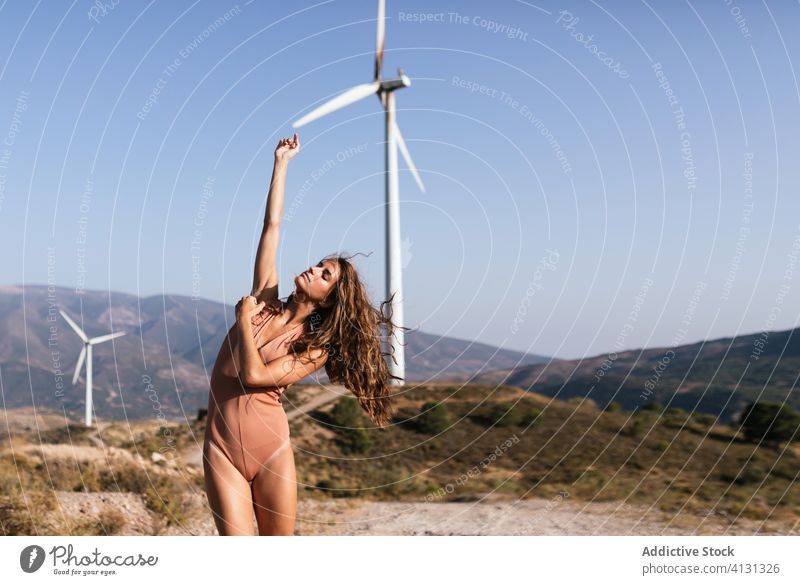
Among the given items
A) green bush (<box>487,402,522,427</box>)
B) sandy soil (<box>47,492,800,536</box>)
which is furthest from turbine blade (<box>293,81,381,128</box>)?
green bush (<box>487,402,522,427</box>)

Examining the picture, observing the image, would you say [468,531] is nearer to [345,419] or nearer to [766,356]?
[345,419]

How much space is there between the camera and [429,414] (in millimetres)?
60312

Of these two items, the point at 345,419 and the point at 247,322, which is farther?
the point at 345,419

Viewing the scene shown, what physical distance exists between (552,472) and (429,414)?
15.0 metres

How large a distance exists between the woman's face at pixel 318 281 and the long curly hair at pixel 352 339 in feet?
0.30

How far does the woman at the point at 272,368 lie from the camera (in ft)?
26.8

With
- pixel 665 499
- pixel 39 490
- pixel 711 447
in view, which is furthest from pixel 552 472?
pixel 39 490

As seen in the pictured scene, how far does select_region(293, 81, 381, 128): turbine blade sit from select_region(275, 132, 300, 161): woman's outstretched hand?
31.2m

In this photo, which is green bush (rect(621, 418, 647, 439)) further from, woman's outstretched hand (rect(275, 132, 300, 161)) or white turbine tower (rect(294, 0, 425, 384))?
woman's outstretched hand (rect(275, 132, 300, 161))

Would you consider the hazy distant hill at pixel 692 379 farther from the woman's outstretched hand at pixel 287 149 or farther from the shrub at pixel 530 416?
the woman's outstretched hand at pixel 287 149

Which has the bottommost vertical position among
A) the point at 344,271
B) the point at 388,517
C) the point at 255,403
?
the point at 388,517

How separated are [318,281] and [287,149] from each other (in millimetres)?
2130

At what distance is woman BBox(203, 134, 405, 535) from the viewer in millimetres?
8156
